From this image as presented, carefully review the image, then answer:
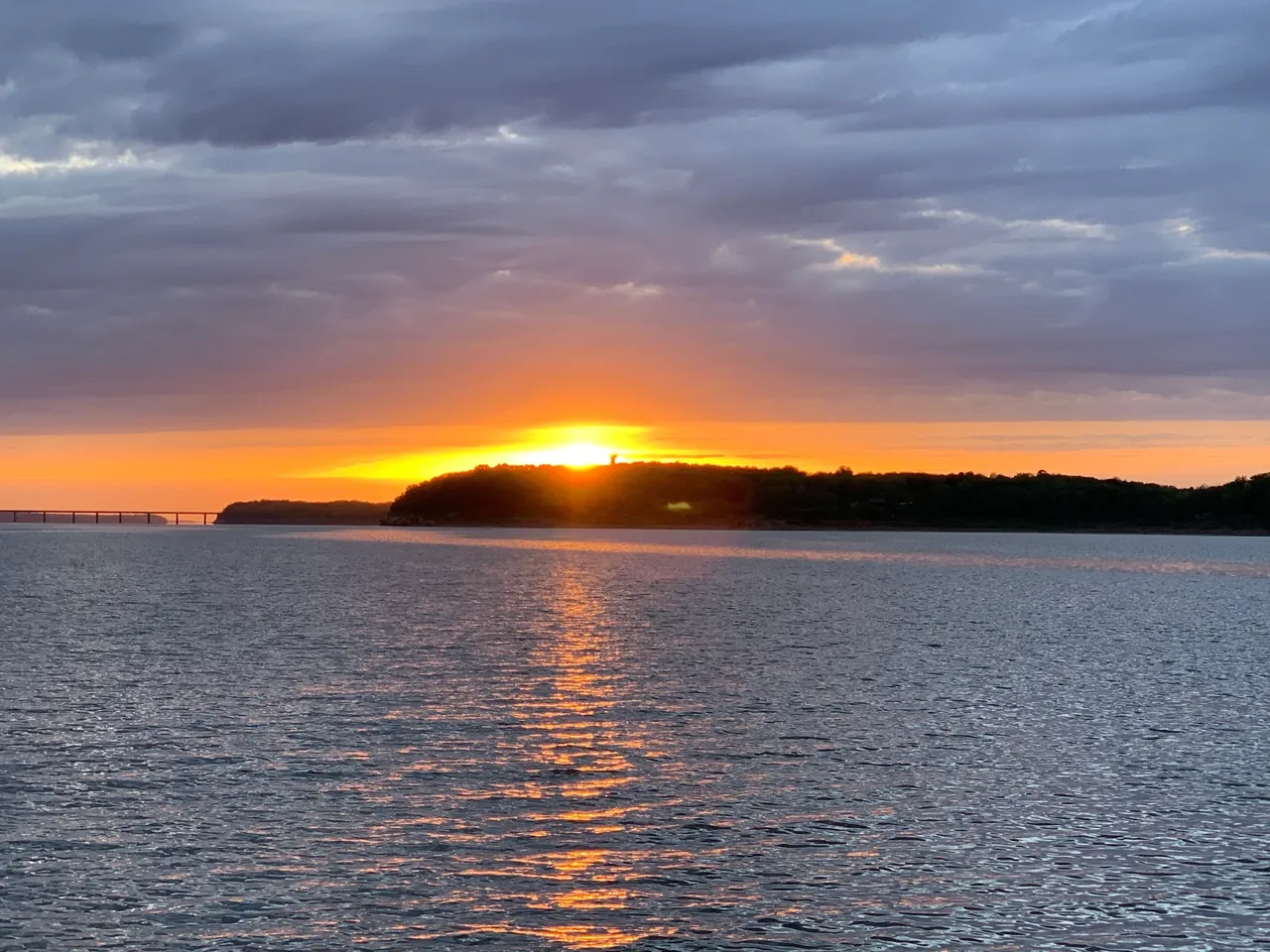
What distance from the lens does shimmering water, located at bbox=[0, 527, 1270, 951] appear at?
19750mm

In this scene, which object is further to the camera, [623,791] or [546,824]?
[623,791]

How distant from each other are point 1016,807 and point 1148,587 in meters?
112

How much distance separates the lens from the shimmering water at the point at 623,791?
19.8 m

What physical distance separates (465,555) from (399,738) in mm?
164800

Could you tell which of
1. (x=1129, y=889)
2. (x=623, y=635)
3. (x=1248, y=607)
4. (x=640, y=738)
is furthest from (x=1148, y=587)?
(x=1129, y=889)

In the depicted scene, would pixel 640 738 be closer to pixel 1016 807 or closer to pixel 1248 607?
pixel 1016 807

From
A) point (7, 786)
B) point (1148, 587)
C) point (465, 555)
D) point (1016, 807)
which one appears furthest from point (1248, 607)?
point (465, 555)

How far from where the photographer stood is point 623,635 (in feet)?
217

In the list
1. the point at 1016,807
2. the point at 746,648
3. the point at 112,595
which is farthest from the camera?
the point at 112,595

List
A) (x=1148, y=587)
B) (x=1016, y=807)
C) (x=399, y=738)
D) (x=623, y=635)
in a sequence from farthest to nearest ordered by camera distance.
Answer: (x=1148, y=587) < (x=623, y=635) < (x=399, y=738) < (x=1016, y=807)

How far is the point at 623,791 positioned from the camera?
28.2 meters

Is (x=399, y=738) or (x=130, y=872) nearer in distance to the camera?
(x=130, y=872)

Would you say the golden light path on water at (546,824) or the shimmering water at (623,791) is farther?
the shimmering water at (623,791)

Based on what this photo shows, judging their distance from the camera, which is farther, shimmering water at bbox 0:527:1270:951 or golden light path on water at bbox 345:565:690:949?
shimmering water at bbox 0:527:1270:951
